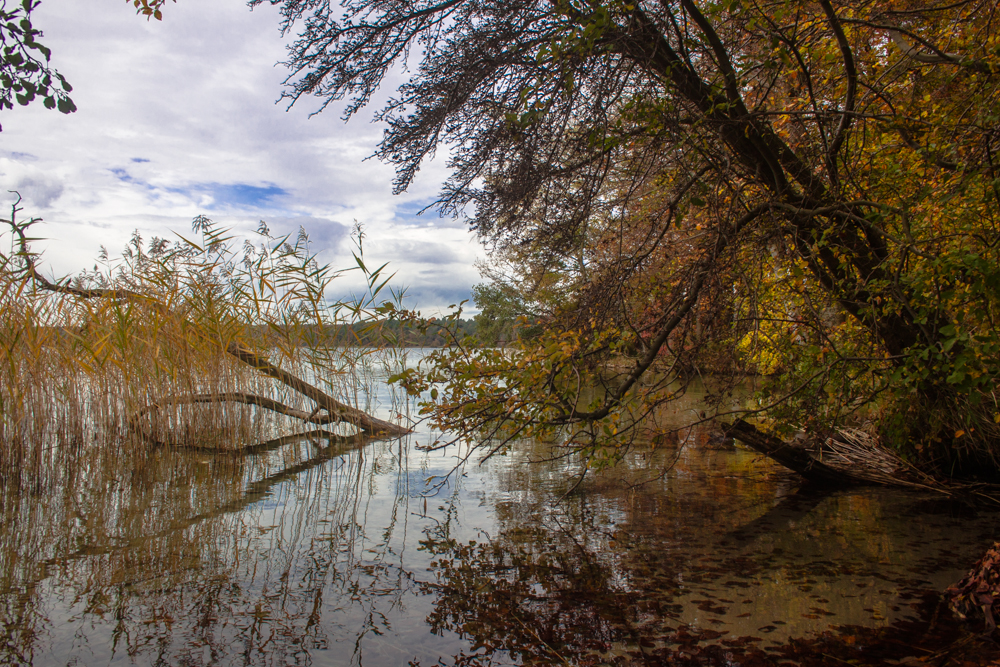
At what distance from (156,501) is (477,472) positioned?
291cm

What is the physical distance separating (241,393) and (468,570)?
3887 millimetres

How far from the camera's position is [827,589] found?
3.16 meters

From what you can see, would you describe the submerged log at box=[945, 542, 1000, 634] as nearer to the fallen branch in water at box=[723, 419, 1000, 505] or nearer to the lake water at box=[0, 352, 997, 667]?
the lake water at box=[0, 352, 997, 667]

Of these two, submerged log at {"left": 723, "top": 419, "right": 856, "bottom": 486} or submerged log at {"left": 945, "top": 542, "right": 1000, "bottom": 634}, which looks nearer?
submerged log at {"left": 945, "top": 542, "right": 1000, "bottom": 634}

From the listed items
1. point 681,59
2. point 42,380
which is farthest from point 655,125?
point 42,380

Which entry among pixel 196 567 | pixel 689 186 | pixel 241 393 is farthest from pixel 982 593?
pixel 241 393

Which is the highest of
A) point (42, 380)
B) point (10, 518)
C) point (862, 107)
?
point (862, 107)

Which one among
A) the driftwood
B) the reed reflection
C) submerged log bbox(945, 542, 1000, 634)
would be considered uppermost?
the driftwood

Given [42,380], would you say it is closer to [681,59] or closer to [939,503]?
[681,59]

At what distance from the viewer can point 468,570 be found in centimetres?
349

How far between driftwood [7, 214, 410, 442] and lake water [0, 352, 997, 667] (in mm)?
809

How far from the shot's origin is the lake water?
8.62 ft

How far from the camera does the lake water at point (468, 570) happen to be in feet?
8.62

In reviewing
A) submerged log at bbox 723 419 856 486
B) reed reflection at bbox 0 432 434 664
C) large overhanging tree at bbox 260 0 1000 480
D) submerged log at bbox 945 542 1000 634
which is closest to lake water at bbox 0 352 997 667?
reed reflection at bbox 0 432 434 664
